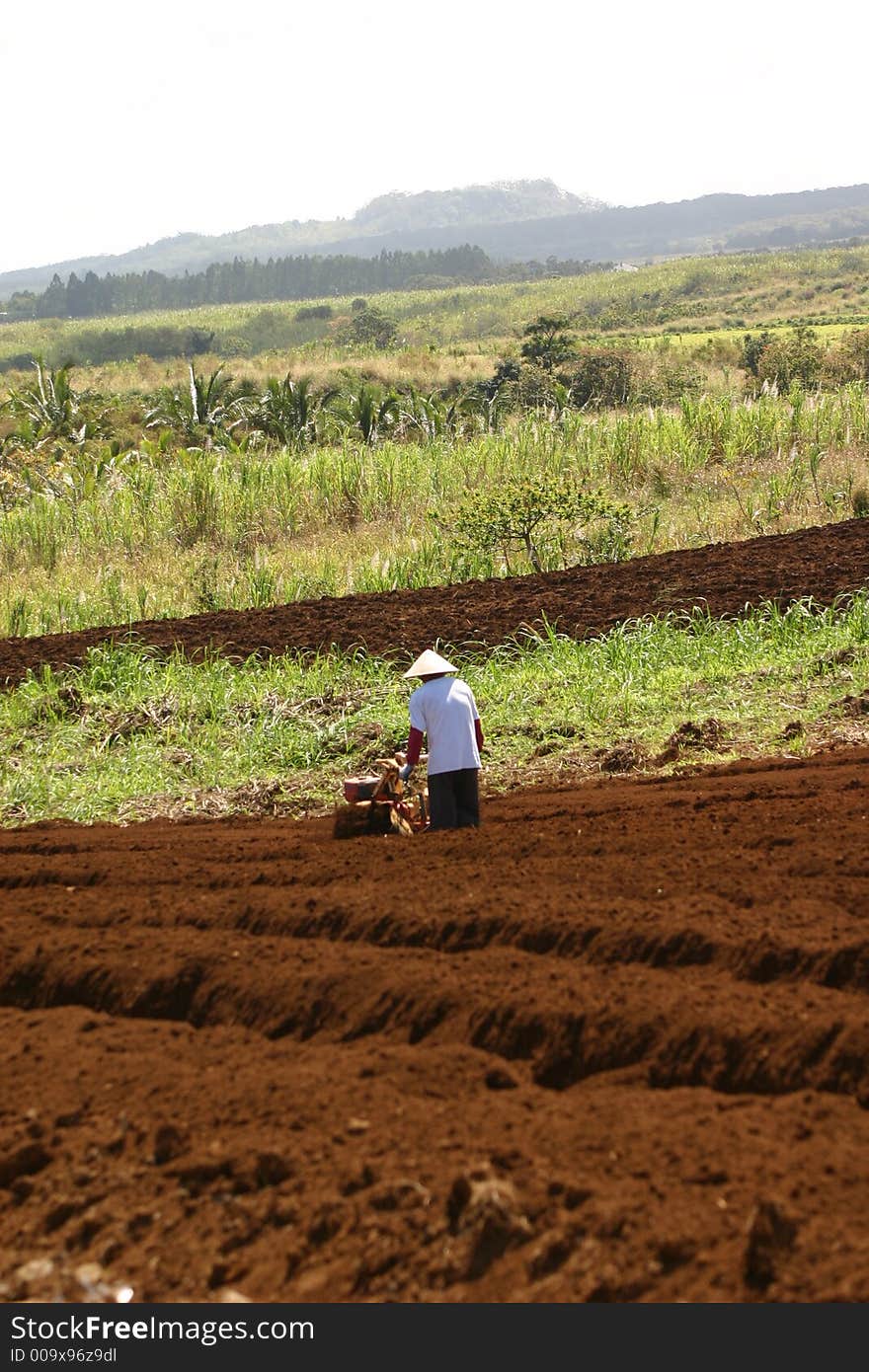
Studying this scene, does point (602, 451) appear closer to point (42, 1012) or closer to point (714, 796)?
point (714, 796)

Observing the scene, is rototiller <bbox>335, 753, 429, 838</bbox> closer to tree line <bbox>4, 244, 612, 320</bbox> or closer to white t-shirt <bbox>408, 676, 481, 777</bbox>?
white t-shirt <bbox>408, 676, 481, 777</bbox>

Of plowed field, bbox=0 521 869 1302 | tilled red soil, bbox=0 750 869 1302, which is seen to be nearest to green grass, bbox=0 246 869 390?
plowed field, bbox=0 521 869 1302

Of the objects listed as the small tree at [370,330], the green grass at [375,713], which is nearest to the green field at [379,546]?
the green grass at [375,713]

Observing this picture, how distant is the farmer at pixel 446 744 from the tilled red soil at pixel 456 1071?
65cm

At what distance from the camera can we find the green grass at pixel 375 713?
26.6 ft

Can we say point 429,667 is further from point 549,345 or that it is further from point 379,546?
point 549,345

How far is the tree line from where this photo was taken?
142 metres

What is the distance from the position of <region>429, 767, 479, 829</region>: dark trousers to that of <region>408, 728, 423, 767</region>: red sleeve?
0.17m

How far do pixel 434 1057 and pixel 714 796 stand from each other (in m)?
2.98

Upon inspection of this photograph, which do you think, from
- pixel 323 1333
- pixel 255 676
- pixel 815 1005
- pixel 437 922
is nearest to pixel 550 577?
pixel 255 676

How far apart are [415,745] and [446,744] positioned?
0.51ft

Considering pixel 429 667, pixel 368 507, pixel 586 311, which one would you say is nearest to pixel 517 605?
pixel 429 667

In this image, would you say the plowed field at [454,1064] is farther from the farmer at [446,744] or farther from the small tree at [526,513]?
the small tree at [526,513]

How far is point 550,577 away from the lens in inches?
487
